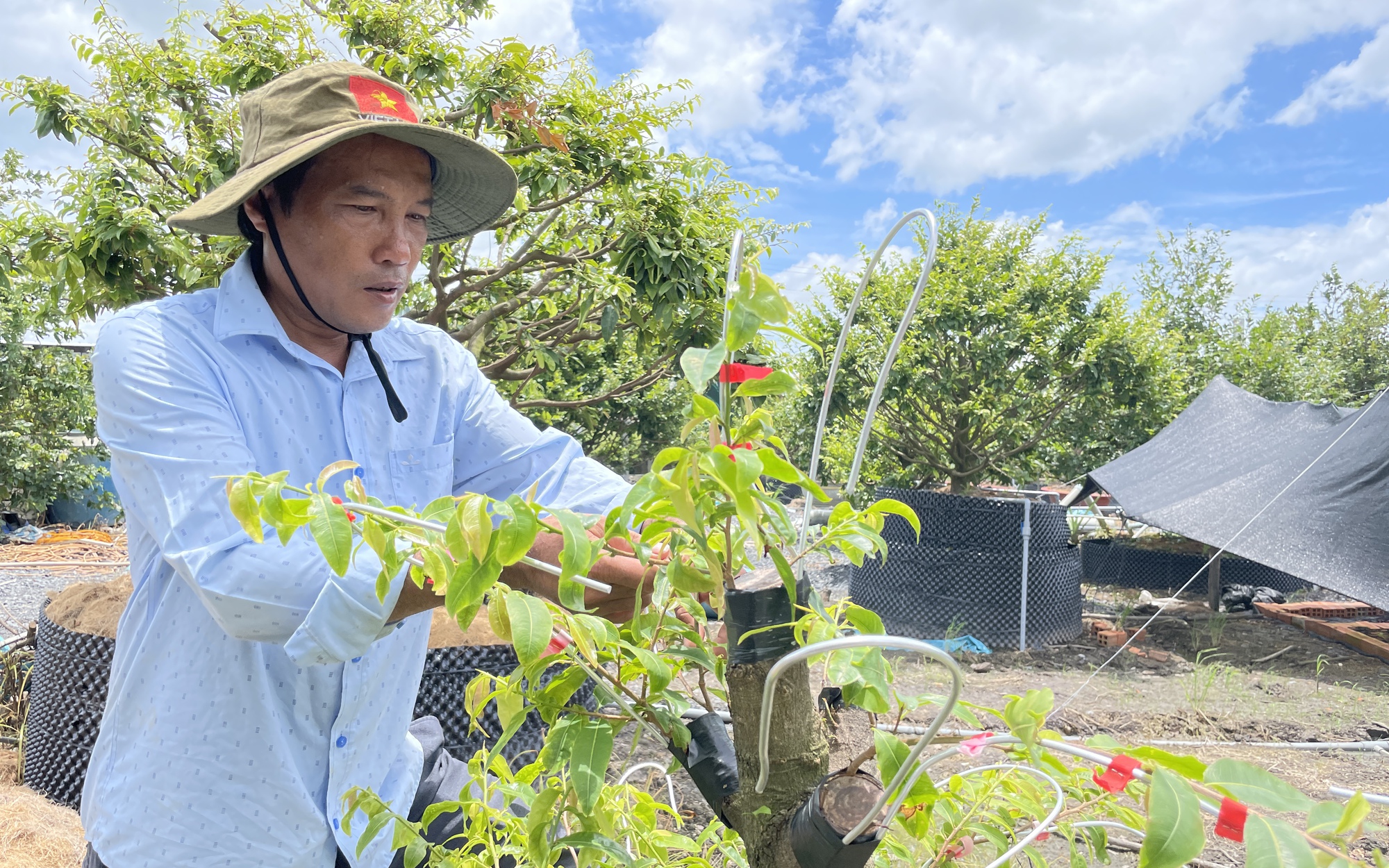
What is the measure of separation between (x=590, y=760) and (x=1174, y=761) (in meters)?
0.47

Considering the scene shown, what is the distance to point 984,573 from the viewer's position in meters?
7.29

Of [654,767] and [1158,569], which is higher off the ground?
[654,767]

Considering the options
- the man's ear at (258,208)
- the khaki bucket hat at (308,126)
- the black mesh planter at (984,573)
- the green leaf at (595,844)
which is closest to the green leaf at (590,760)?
the green leaf at (595,844)

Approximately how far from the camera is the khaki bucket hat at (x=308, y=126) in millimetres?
1366

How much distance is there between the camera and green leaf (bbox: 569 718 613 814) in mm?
772

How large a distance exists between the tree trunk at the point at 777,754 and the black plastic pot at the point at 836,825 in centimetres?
5

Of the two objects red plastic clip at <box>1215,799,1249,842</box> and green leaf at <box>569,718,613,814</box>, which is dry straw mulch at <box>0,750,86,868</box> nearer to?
green leaf at <box>569,718,613,814</box>

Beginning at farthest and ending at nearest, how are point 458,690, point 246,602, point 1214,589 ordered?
point 1214,589, point 458,690, point 246,602

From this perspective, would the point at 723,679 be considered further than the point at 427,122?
No

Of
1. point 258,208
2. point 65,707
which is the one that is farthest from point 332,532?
point 65,707

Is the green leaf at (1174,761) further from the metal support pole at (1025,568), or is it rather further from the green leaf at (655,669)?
the metal support pole at (1025,568)

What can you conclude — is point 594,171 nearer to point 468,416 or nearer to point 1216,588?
point 468,416

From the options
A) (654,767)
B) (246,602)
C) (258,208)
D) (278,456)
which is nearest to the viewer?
(246,602)

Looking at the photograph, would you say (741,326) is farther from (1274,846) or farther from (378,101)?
(378,101)
